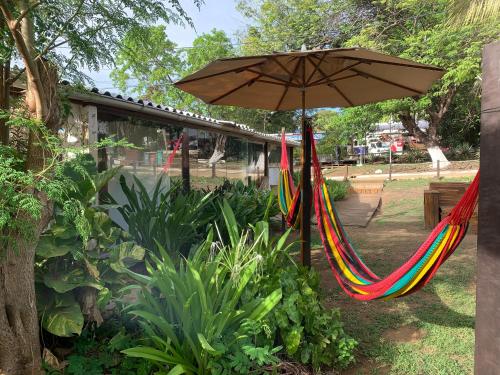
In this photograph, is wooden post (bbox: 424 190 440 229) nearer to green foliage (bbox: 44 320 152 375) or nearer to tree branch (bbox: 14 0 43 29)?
green foliage (bbox: 44 320 152 375)

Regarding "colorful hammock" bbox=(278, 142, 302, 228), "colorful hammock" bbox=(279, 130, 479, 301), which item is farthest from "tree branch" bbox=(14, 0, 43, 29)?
"colorful hammock" bbox=(278, 142, 302, 228)

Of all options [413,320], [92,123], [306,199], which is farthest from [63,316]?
[413,320]

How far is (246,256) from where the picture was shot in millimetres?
2773

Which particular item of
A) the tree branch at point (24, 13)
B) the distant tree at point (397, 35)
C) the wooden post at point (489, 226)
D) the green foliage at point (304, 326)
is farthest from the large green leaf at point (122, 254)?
the distant tree at point (397, 35)

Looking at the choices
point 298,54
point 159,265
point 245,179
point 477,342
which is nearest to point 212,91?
point 298,54

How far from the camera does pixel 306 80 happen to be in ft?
13.8

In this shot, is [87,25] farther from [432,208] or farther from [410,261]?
[432,208]

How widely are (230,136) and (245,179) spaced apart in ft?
7.93

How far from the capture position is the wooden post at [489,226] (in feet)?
5.77

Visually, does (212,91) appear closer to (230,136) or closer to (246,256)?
(246,256)

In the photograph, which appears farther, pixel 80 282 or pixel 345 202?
pixel 345 202

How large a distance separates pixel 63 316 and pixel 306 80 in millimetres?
3173

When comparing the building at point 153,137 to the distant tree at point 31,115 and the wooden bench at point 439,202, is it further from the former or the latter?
the wooden bench at point 439,202

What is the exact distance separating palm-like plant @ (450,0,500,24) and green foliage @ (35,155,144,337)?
24.6 feet
